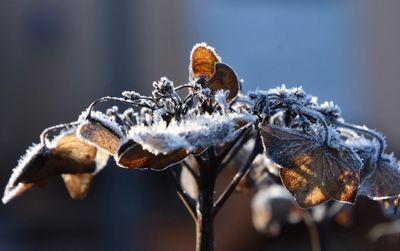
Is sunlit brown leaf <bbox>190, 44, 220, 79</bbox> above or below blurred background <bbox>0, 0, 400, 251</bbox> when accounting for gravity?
above

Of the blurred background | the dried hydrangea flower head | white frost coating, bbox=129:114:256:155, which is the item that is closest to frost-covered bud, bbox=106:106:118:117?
the dried hydrangea flower head

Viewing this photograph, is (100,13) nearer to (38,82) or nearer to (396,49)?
(38,82)

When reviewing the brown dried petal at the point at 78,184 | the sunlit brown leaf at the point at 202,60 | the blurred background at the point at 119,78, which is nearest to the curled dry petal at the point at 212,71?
the sunlit brown leaf at the point at 202,60

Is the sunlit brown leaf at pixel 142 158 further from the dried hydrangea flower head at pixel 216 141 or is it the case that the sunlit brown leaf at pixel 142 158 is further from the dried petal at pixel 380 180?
the dried petal at pixel 380 180

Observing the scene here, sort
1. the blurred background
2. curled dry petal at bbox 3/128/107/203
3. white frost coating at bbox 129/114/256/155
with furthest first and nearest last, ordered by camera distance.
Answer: the blurred background
curled dry petal at bbox 3/128/107/203
white frost coating at bbox 129/114/256/155

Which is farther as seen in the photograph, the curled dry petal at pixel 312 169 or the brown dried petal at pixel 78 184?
the brown dried petal at pixel 78 184

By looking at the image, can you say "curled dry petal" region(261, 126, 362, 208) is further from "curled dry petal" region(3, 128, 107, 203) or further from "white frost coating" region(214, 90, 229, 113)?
"curled dry petal" region(3, 128, 107, 203)
